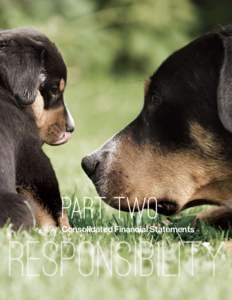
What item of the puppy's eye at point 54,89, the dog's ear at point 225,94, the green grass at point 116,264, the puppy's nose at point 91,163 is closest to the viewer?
the green grass at point 116,264

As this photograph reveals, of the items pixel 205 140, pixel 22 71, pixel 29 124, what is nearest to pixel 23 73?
pixel 22 71

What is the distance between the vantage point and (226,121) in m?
4.07

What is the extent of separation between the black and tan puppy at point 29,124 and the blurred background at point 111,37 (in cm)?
1030

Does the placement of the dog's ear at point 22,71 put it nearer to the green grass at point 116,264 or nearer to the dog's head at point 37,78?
the dog's head at point 37,78

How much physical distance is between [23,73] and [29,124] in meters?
0.36

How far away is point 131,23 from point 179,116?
13.3m

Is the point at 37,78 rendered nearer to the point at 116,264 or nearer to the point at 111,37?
the point at 116,264

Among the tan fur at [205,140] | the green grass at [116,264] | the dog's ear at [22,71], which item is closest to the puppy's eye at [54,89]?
the dog's ear at [22,71]

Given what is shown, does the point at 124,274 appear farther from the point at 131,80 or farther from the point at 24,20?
the point at 131,80

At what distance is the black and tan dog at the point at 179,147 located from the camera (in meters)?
4.36

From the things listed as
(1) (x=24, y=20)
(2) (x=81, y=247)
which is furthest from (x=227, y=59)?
(1) (x=24, y=20)

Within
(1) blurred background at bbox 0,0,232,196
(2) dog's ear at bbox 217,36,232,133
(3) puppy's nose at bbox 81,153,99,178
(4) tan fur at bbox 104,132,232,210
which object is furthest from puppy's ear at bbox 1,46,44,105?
(1) blurred background at bbox 0,0,232,196

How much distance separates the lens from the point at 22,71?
189 inches

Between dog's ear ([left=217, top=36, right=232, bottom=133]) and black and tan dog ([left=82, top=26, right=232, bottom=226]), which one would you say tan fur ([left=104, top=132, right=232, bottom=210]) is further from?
dog's ear ([left=217, top=36, right=232, bottom=133])
